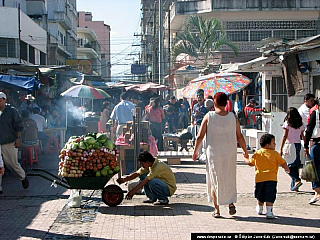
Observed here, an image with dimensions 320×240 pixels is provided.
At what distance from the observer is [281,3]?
1347 inches

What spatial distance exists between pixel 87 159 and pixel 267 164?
2757 mm

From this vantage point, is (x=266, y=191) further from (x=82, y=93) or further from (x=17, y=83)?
(x=82, y=93)

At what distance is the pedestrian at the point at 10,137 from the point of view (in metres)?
9.68

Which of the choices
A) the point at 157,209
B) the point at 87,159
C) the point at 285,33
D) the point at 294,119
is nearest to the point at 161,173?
the point at 157,209

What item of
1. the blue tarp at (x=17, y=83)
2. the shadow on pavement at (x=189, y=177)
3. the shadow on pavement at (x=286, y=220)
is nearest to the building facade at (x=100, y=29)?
the blue tarp at (x=17, y=83)

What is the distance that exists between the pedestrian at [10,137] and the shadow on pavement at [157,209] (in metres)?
2.25

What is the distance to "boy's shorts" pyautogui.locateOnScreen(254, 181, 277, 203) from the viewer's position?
7344mm

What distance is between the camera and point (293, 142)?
9.59 m

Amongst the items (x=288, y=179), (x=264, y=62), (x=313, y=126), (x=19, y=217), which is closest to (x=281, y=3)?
(x=264, y=62)

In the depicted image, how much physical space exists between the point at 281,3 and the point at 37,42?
675 inches

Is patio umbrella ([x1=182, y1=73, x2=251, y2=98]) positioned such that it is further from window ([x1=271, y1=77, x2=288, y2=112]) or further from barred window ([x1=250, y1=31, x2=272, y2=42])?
barred window ([x1=250, y1=31, x2=272, y2=42])

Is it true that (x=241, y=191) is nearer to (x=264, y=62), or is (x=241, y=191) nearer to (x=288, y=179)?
(x=288, y=179)

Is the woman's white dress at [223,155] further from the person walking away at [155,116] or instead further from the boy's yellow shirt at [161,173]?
the person walking away at [155,116]

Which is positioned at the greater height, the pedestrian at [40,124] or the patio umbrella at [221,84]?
the patio umbrella at [221,84]
